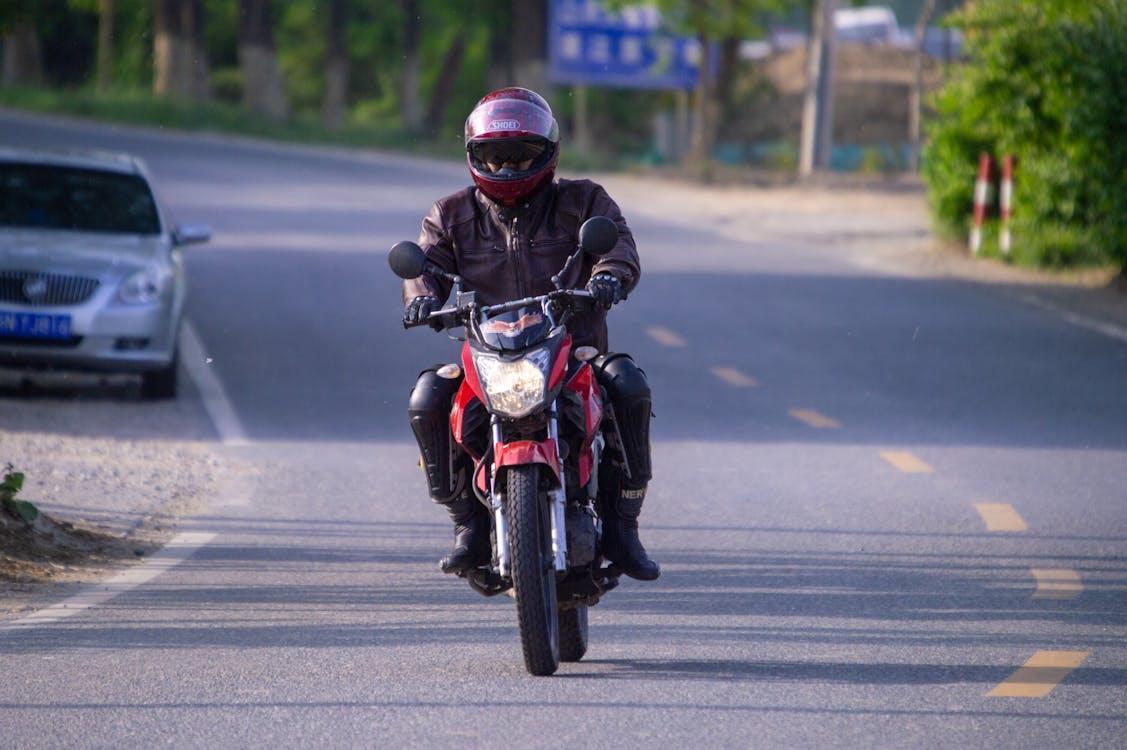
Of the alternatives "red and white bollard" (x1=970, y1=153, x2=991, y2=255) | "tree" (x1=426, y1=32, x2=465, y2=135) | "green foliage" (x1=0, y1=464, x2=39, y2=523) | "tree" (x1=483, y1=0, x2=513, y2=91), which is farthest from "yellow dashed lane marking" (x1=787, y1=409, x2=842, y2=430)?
"tree" (x1=426, y1=32, x2=465, y2=135)

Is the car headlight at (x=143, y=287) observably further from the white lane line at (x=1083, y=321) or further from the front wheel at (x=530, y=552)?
the front wheel at (x=530, y=552)

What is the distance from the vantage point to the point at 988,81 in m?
23.2

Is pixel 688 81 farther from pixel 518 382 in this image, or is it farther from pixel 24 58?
pixel 518 382

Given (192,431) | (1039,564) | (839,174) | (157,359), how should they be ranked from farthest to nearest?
(839,174), (157,359), (192,431), (1039,564)

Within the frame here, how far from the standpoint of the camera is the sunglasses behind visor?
705 cm

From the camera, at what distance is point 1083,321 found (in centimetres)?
1908

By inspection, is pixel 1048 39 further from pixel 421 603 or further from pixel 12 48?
pixel 12 48

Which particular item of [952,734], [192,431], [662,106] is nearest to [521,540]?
[952,734]

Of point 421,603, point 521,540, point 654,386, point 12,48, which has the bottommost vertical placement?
point 12,48

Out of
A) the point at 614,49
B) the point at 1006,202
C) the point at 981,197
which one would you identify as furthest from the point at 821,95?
the point at 1006,202

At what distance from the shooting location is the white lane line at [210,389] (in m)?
13.4

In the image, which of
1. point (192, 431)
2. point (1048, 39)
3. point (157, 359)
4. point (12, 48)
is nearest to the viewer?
point (192, 431)

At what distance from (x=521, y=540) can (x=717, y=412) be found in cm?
766

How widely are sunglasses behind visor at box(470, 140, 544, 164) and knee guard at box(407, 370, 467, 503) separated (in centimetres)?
73
